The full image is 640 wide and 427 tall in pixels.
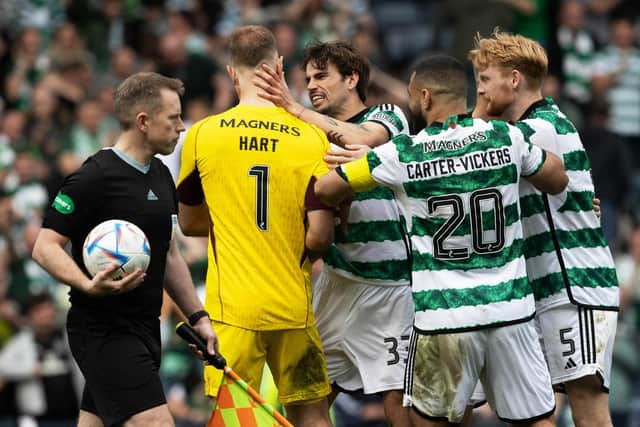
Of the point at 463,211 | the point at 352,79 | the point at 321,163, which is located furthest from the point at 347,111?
the point at 463,211

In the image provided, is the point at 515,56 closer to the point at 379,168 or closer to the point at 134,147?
the point at 379,168

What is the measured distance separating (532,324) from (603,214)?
7287 mm

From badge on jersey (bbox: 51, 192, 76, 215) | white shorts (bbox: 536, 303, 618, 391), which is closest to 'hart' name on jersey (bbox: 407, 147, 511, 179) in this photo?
white shorts (bbox: 536, 303, 618, 391)

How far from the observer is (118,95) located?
7.59 meters

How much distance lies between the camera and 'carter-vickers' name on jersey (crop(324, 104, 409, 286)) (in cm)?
839

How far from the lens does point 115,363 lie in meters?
7.27

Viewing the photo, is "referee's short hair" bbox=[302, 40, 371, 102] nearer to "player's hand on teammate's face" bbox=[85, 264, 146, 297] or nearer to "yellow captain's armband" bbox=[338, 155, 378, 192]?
"yellow captain's armband" bbox=[338, 155, 378, 192]

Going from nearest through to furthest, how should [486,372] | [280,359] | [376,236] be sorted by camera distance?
[486,372] < [280,359] < [376,236]

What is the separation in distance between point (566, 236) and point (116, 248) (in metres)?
2.77

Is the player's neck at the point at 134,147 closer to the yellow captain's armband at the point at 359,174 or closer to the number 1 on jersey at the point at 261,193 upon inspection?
the number 1 on jersey at the point at 261,193

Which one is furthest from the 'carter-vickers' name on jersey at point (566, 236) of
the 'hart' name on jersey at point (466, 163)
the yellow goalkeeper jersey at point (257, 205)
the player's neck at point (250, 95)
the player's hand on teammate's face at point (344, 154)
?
the player's neck at point (250, 95)

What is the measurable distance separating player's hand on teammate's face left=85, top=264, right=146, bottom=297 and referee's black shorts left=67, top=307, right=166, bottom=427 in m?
0.36

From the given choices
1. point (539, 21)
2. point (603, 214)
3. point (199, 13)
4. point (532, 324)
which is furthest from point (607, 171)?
point (532, 324)

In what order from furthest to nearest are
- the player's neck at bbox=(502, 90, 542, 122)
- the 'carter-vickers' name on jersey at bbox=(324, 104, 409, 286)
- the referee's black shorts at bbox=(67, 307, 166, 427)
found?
1. the 'carter-vickers' name on jersey at bbox=(324, 104, 409, 286)
2. the player's neck at bbox=(502, 90, 542, 122)
3. the referee's black shorts at bbox=(67, 307, 166, 427)
